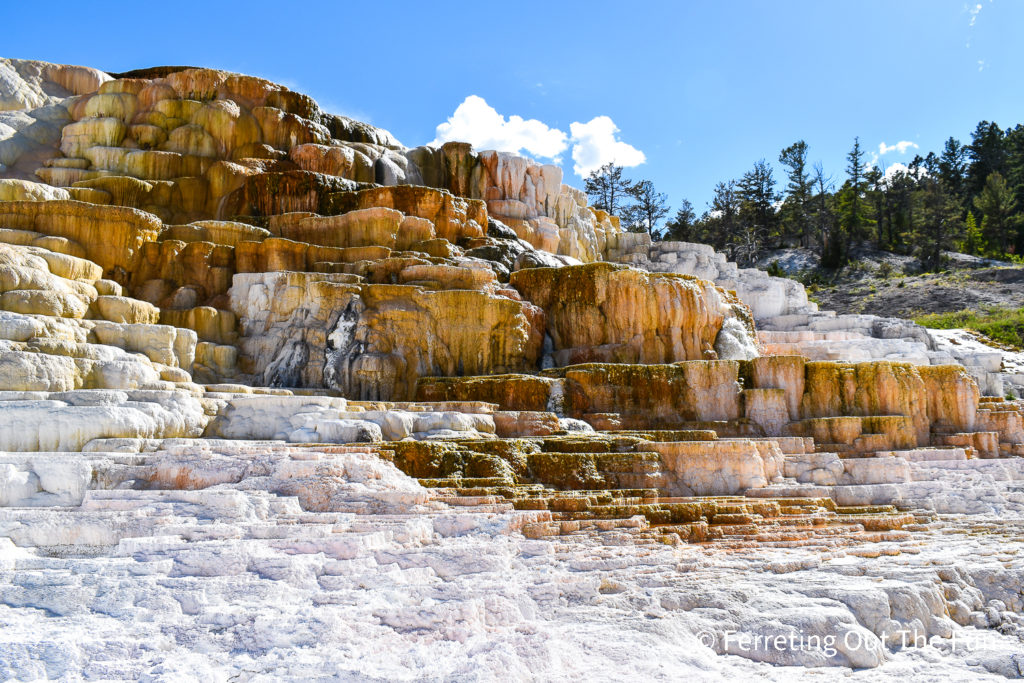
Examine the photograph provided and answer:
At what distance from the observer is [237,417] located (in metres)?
7.96

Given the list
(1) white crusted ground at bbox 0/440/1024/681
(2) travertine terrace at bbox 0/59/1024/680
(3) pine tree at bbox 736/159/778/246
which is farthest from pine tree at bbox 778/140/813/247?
(1) white crusted ground at bbox 0/440/1024/681

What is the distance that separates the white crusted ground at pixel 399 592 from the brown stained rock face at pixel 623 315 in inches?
312

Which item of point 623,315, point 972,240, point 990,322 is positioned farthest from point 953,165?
point 623,315

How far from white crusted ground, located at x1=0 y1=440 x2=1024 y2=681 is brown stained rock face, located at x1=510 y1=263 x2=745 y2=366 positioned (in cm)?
792

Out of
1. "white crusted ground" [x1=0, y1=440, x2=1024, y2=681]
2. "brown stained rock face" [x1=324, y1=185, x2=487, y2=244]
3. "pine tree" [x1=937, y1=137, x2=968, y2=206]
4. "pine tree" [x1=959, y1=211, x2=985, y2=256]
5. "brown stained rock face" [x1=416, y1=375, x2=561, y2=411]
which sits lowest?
"white crusted ground" [x1=0, y1=440, x2=1024, y2=681]

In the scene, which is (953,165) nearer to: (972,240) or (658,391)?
(972,240)

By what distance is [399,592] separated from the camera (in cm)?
464

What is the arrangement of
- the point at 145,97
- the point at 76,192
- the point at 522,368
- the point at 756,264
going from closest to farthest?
the point at 522,368 < the point at 76,192 < the point at 145,97 < the point at 756,264

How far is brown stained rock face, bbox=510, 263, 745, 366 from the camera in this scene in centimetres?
1399

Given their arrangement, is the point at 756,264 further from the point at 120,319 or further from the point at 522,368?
the point at 120,319

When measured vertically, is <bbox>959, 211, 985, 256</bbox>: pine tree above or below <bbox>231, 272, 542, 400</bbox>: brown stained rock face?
above

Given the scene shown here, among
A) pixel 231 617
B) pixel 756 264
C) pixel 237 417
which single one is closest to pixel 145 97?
pixel 237 417

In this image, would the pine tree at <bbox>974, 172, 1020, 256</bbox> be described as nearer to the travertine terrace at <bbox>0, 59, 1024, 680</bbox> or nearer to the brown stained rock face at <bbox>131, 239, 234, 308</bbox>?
A: the travertine terrace at <bbox>0, 59, 1024, 680</bbox>

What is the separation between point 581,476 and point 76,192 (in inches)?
533
